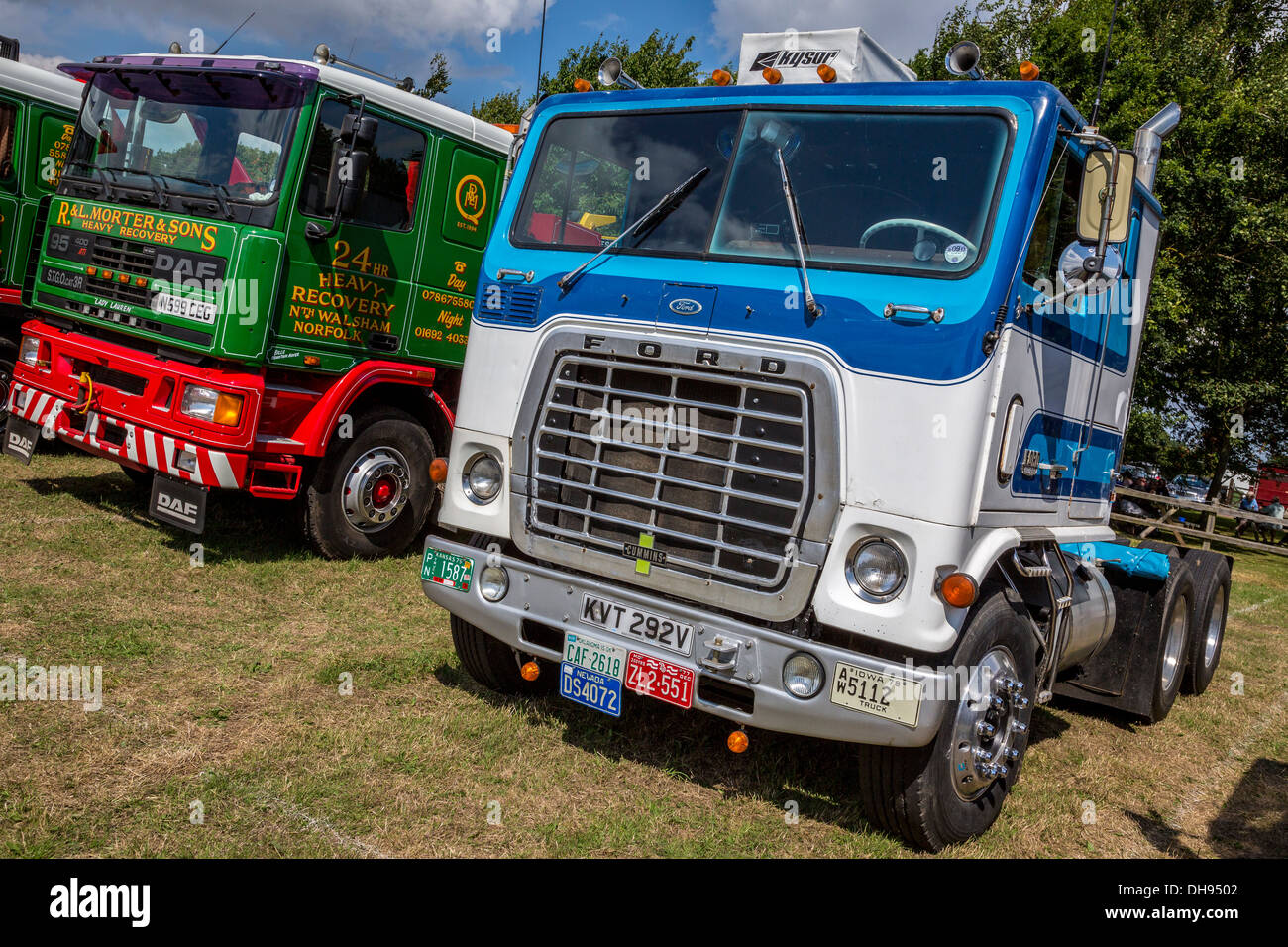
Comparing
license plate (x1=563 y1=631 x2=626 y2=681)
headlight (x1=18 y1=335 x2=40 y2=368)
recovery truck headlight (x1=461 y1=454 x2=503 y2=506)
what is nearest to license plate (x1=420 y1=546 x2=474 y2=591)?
recovery truck headlight (x1=461 y1=454 x2=503 y2=506)

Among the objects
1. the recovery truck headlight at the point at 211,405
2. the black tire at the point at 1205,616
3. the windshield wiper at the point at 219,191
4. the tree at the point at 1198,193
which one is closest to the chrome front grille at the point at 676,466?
the recovery truck headlight at the point at 211,405

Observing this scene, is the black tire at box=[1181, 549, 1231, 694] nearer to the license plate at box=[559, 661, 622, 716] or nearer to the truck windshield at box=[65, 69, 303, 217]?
the license plate at box=[559, 661, 622, 716]

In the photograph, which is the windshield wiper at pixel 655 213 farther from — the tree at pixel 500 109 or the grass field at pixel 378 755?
the tree at pixel 500 109

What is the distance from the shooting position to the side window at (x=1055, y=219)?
154 inches

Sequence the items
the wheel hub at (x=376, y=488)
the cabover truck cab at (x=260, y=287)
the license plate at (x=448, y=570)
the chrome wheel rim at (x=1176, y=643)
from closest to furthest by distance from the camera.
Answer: the license plate at (x=448, y=570) → the cabover truck cab at (x=260, y=287) → the chrome wheel rim at (x=1176, y=643) → the wheel hub at (x=376, y=488)

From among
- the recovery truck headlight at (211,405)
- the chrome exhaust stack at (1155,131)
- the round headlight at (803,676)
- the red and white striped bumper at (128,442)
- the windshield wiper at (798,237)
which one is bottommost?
the round headlight at (803,676)

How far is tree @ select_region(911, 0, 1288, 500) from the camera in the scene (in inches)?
681

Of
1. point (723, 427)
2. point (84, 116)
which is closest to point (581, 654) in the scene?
point (723, 427)

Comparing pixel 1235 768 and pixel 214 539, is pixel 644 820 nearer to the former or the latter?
pixel 1235 768

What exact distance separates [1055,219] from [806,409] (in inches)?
53.2

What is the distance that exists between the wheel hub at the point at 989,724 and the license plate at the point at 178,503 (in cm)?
461

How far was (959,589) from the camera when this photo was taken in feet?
11.5

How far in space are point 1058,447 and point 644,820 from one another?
2517 mm

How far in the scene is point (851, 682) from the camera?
141 inches
